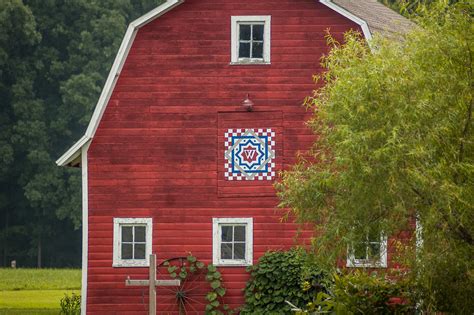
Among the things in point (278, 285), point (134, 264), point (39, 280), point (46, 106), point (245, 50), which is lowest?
point (39, 280)

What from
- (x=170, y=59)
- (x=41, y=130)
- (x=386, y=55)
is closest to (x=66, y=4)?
(x=41, y=130)

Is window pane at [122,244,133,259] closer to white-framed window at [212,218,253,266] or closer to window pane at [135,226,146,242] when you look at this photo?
window pane at [135,226,146,242]

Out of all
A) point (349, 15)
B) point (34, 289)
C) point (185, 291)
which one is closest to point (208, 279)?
point (185, 291)

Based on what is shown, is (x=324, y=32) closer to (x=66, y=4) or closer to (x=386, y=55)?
(x=386, y=55)

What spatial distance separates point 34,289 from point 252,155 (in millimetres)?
16100

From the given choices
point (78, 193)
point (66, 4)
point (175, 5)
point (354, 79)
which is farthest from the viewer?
point (66, 4)

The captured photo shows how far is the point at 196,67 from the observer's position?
2509cm

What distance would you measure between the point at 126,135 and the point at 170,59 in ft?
5.45

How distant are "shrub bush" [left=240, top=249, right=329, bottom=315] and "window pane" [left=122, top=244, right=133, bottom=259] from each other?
2287mm

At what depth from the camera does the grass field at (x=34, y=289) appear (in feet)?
102

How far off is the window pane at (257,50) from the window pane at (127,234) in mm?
4045

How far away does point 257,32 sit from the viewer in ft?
83.1

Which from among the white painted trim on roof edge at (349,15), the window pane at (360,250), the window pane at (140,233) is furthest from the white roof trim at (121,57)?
the window pane at (360,250)

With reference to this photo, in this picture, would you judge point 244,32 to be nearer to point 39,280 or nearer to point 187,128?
point 187,128
